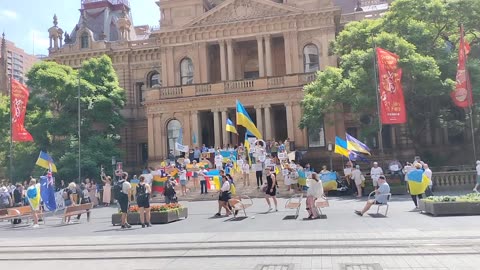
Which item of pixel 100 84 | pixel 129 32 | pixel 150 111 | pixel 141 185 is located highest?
pixel 129 32

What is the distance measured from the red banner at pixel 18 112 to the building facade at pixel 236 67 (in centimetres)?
1413

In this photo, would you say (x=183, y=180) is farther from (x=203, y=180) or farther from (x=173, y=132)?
(x=173, y=132)

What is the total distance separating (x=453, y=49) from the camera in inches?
1342

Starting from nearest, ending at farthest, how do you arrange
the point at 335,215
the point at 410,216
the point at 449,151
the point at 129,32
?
1. the point at 410,216
2. the point at 335,215
3. the point at 449,151
4. the point at 129,32

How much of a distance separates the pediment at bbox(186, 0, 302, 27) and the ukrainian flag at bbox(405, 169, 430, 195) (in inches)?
1128

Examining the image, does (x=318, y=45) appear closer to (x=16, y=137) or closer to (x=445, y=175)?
(x=445, y=175)

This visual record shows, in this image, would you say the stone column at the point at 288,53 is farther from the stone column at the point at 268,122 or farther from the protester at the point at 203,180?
the protester at the point at 203,180

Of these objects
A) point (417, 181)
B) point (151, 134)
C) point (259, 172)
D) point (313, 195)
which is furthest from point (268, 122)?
point (313, 195)

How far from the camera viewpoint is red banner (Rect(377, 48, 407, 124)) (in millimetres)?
26969

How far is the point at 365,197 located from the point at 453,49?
1511cm

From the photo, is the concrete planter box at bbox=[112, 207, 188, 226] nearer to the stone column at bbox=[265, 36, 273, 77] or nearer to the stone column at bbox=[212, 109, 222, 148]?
the stone column at bbox=[212, 109, 222, 148]

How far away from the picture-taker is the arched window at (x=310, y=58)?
147 ft

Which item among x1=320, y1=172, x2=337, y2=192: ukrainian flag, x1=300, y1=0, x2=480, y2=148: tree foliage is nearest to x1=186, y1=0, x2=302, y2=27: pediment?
x1=300, y1=0, x2=480, y2=148: tree foliage

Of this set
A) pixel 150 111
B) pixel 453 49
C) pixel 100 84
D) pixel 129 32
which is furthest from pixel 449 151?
pixel 129 32
